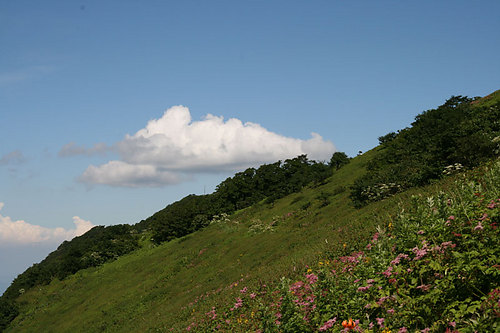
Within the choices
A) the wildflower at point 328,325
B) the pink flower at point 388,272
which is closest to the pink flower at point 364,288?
the pink flower at point 388,272

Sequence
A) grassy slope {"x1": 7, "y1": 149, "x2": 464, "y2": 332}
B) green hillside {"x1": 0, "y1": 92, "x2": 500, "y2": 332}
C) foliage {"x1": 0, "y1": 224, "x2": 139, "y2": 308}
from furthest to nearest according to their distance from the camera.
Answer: foliage {"x1": 0, "y1": 224, "x2": 139, "y2": 308} → grassy slope {"x1": 7, "y1": 149, "x2": 464, "y2": 332} → green hillside {"x1": 0, "y1": 92, "x2": 500, "y2": 332}

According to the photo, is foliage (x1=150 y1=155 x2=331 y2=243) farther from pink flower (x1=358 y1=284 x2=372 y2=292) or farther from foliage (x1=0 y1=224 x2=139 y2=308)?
pink flower (x1=358 y1=284 x2=372 y2=292)

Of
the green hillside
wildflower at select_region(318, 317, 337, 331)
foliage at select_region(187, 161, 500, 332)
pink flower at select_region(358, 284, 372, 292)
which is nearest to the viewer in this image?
foliage at select_region(187, 161, 500, 332)

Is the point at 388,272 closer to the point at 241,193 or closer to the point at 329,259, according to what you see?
the point at 329,259

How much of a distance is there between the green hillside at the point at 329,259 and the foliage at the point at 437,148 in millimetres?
117

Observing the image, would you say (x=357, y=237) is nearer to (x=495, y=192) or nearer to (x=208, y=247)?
(x=495, y=192)

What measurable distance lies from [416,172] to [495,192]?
19264mm

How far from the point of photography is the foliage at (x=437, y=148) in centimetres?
2316

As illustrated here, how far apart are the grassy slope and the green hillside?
11.5 inches

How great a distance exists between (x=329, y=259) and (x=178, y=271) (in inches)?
1274

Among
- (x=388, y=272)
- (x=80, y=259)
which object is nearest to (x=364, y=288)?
(x=388, y=272)

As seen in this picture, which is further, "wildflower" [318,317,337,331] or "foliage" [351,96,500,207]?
"foliage" [351,96,500,207]

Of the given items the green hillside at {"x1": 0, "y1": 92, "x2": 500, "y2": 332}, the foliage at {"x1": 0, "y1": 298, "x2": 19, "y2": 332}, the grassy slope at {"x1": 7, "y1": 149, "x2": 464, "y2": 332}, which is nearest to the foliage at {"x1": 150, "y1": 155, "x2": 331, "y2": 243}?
the green hillside at {"x1": 0, "y1": 92, "x2": 500, "y2": 332}

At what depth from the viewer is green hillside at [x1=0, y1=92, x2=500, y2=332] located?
6.32 m
